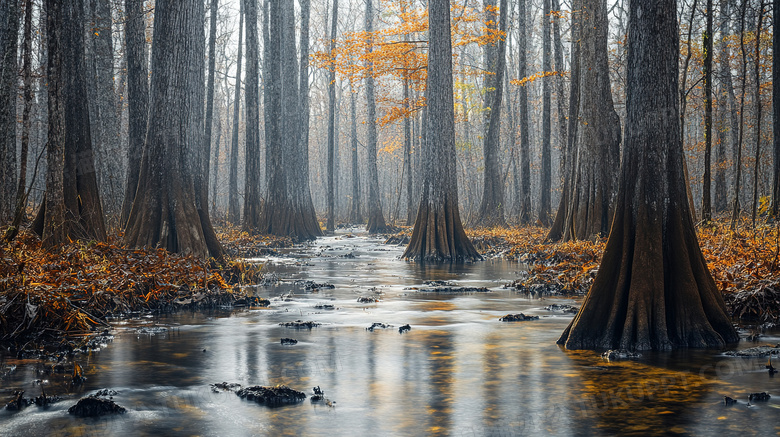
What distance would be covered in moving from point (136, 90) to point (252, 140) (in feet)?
27.7

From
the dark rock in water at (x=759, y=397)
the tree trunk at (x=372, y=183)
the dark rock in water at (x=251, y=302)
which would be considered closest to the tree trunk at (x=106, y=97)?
Answer: the dark rock in water at (x=251, y=302)

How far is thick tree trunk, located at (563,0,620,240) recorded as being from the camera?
45.1ft

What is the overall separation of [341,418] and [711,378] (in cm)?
264

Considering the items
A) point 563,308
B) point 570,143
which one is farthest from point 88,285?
point 570,143

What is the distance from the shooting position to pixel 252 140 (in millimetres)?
23391

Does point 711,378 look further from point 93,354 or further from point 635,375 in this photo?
point 93,354

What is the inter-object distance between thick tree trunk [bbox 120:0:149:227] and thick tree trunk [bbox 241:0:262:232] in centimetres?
713

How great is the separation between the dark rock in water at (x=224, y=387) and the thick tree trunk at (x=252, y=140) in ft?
57.2

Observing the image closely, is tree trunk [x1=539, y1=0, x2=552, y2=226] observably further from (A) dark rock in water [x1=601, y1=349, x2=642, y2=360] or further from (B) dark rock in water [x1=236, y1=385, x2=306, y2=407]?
(B) dark rock in water [x1=236, y1=385, x2=306, y2=407]

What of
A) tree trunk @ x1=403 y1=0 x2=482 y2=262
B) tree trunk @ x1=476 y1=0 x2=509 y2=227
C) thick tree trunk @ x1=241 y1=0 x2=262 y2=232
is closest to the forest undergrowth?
tree trunk @ x1=403 y1=0 x2=482 y2=262

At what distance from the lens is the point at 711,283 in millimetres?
5867

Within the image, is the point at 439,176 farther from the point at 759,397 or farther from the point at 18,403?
the point at 18,403

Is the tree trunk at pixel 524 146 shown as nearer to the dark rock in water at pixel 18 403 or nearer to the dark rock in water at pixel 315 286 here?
the dark rock in water at pixel 315 286

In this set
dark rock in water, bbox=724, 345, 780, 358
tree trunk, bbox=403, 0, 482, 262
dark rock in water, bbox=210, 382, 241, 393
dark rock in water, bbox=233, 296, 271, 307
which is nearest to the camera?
dark rock in water, bbox=210, 382, 241, 393
